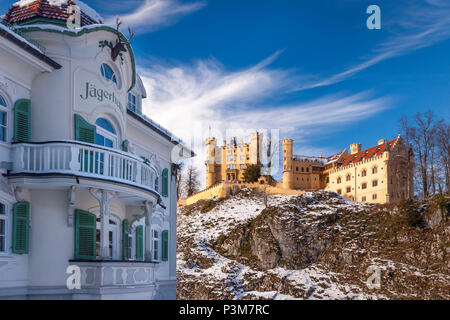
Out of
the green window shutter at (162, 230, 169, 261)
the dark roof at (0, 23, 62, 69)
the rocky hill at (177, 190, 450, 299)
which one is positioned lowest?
the rocky hill at (177, 190, 450, 299)

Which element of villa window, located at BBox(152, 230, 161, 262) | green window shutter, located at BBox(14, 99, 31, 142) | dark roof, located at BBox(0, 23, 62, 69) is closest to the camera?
dark roof, located at BBox(0, 23, 62, 69)

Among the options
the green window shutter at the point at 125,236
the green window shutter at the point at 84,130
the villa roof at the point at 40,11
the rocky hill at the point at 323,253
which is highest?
the villa roof at the point at 40,11

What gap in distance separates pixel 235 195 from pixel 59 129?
60266 mm

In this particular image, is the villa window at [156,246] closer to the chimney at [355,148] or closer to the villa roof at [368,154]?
the villa roof at [368,154]

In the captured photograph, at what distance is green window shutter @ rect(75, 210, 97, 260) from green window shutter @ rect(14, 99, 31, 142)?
2494 mm

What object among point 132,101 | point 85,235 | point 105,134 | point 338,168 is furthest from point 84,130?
point 338,168

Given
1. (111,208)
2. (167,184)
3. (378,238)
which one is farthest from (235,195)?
(111,208)

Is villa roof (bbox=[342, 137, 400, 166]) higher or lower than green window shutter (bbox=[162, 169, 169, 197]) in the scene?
higher

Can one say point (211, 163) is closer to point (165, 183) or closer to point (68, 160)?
point (165, 183)

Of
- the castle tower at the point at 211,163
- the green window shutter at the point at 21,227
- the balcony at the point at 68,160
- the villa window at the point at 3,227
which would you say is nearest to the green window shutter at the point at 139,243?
the balcony at the point at 68,160

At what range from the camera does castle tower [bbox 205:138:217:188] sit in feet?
297

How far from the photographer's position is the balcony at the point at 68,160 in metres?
12.1

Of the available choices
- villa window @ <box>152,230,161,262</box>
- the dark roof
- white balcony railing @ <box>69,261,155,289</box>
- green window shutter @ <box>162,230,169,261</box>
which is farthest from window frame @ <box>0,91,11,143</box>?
green window shutter @ <box>162,230,169,261</box>

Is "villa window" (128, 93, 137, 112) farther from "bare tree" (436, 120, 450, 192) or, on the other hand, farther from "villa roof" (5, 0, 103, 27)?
"bare tree" (436, 120, 450, 192)
